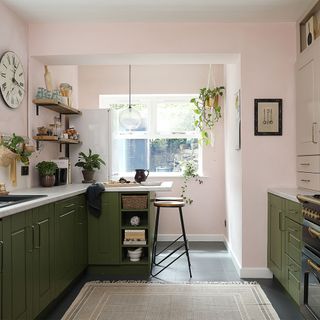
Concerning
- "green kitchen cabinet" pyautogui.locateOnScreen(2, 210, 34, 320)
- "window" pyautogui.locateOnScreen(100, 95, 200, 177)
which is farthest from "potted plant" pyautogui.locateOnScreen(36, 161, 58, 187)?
"window" pyautogui.locateOnScreen(100, 95, 200, 177)

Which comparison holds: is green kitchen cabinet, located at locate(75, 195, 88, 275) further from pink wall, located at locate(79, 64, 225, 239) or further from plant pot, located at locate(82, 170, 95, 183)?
pink wall, located at locate(79, 64, 225, 239)

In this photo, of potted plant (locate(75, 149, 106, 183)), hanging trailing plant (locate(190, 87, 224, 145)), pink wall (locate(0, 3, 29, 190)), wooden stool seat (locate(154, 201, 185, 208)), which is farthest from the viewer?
hanging trailing plant (locate(190, 87, 224, 145))

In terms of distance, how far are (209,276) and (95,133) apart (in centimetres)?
222

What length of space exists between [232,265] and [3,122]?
9.00 ft

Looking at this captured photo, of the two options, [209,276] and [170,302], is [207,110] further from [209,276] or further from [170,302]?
[170,302]

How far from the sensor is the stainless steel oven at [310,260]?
7.00 ft

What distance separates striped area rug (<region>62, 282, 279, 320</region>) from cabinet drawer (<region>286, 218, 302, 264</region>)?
0.47m

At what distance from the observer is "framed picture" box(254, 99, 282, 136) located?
3.61 meters

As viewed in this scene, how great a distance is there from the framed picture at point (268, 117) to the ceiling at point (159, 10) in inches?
31.3

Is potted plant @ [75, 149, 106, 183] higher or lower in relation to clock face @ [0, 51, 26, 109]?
lower

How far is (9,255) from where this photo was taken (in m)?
2.06

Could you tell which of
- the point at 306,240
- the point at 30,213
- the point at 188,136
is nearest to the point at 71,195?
the point at 30,213

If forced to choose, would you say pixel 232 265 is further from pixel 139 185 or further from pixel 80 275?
pixel 80 275

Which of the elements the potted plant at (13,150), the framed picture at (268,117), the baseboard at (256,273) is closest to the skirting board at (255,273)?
the baseboard at (256,273)
